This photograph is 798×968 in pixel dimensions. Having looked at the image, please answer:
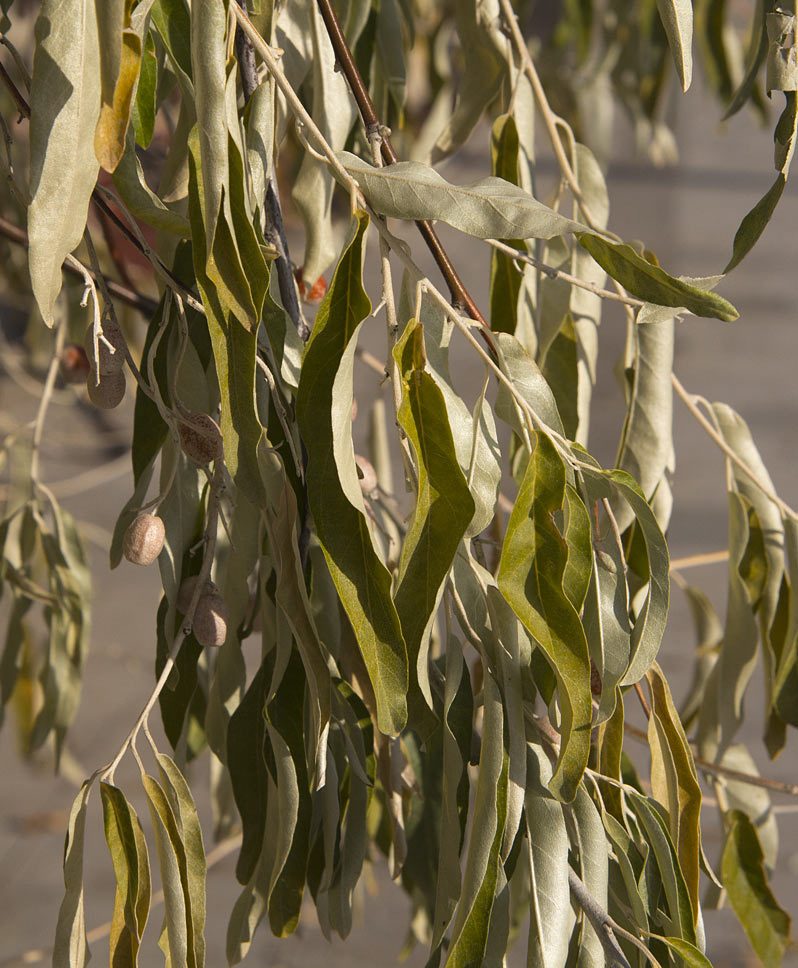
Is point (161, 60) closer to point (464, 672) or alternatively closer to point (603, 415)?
point (464, 672)

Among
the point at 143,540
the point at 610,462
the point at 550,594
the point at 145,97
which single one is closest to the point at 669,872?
the point at 550,594

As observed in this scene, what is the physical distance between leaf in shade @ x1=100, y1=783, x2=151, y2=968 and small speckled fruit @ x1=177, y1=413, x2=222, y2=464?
0.46 feet

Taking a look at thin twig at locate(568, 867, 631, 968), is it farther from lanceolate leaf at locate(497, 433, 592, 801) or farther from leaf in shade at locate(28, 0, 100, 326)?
leaf in shade at locate(28, 0, 100, 326)

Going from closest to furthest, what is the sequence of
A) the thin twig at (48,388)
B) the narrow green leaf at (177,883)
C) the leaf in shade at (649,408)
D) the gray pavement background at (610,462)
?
1. the narrow green leaf at (177,883)
2. the leaf in shade at (649,408)
3. the thin twig at (48,388)
4. the gray pavement background at (610,462)

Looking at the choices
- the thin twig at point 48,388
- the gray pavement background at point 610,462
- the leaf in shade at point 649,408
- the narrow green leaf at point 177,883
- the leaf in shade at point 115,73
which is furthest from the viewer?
the gray pavement background at point 610,462

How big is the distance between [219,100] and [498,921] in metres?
0.31

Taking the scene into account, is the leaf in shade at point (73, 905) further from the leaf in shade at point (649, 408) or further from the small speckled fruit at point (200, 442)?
the leaf in shade at point (649, 408)

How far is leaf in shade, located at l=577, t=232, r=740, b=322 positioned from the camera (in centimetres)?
29

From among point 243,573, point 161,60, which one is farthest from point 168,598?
point 161,60

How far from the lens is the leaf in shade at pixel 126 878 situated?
1.26 feet

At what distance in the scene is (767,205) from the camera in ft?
1.07

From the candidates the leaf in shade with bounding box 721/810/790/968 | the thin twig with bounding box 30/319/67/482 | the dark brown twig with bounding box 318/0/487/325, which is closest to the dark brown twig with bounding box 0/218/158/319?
the thin twig with bounding box 30/319/67/482

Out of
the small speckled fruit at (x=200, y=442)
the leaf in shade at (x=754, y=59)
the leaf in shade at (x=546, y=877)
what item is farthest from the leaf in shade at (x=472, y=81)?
the leaf in shade at (x=546, y=877)

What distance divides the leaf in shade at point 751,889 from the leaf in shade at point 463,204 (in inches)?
15.8
